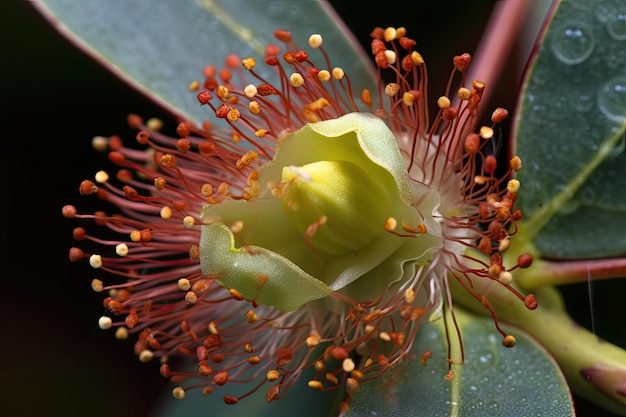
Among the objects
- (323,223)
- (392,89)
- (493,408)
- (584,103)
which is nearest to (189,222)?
(323,223)

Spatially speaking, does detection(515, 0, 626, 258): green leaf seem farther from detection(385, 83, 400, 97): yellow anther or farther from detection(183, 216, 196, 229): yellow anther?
detection(183, 216, 196, 229): yellow anther

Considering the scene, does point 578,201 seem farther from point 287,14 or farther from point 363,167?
point 287,14

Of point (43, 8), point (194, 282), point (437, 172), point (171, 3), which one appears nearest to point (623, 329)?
point (437, 172)

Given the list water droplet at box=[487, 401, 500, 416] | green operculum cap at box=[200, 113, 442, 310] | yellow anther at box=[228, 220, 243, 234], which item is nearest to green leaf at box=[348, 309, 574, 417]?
water droplet at box=[487, 401, 500, 416]

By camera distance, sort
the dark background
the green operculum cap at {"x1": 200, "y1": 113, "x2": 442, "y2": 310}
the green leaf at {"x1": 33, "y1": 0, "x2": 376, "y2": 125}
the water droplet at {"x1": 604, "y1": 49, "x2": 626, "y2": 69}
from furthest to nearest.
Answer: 1. the dark background
2. the green leaf at {"x1": 33, "y1": 0, "x2": 376, "y2": 125}
3. the water droplet at {"x1": 604, "y1": 49, "x2": 626, "y2": 69}
4. the green operculum cap at {"x1": 200, "y1": 113, "x2": 442, "y2": 310}

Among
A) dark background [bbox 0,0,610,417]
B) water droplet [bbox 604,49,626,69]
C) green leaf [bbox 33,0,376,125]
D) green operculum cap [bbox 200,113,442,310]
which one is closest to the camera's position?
green operculum cap [bbox 200,113,442,310]

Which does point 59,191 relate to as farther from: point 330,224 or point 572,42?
point 572,42

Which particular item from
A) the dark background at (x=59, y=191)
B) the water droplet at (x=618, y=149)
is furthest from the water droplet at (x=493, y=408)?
the dark background at (x=59, y=191)
